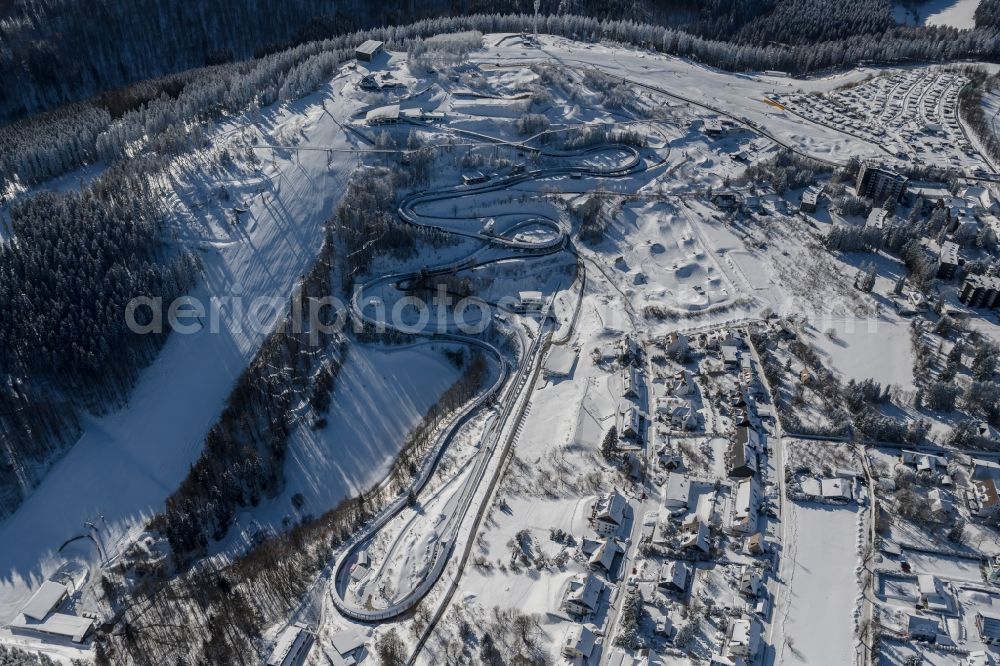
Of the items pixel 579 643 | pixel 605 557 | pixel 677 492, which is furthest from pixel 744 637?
pixel 677 492

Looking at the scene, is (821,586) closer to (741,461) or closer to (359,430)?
(741,461)

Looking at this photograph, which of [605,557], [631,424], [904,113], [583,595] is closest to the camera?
[583,595]

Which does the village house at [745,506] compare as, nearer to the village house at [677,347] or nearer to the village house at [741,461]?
the village house at [741,461]

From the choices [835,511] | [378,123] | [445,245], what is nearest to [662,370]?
[835,511]

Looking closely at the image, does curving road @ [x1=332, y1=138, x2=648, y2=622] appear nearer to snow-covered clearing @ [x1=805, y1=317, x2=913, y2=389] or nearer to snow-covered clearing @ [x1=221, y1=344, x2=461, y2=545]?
snow-covered clearing @ [x1=221, y1=344, x2=461, y2=545]

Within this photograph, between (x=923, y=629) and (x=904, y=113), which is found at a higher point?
(x=904, y=113)

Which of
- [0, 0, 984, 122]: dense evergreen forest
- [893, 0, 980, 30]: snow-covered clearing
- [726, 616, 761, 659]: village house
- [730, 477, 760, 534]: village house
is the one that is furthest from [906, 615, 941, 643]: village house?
[893, 0, 980, 30]: snow-covered clearing
